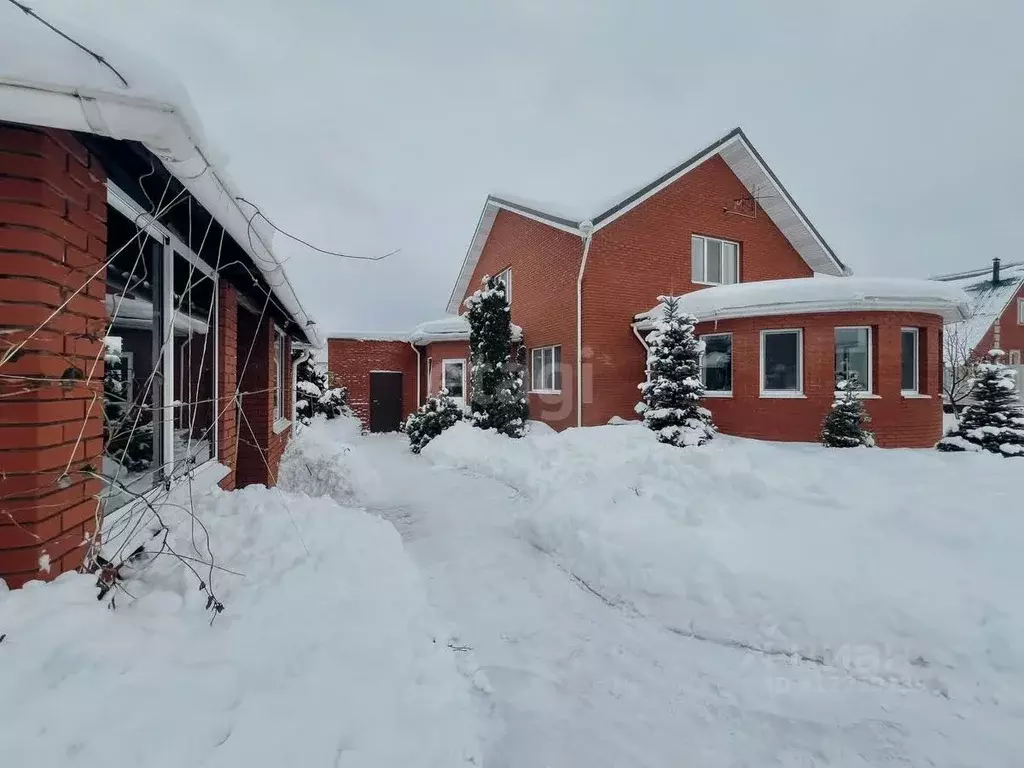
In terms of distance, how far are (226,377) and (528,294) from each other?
1114cm

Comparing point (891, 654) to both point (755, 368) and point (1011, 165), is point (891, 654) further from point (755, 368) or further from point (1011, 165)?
point (1011, 165)

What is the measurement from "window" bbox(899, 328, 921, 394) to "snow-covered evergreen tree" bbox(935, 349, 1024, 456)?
1082mm

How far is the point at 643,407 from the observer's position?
10.9 m

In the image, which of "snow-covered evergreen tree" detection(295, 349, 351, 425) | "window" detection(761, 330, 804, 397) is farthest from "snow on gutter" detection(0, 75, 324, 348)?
"snow-covered evergreen tree" detection(295, 349, 351, 425)

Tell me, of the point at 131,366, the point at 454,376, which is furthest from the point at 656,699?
the point at 454,376

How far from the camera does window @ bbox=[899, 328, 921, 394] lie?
10719 mm

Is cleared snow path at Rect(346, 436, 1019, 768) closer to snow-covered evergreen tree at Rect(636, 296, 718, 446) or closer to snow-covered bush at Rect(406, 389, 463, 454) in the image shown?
snow-covered evergreen tree at Rect(636, 296, 718, 446)

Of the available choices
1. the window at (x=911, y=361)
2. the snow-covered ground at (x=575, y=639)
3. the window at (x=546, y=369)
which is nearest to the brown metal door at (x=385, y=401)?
the window at (x=546, y=369)

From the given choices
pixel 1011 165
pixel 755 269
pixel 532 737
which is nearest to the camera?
pixel 532 737

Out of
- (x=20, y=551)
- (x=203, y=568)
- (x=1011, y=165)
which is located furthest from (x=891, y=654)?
(x=1011, y=165)

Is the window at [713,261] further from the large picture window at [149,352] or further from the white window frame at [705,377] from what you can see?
the large picture window at [149,352]

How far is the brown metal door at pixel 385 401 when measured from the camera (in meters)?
19.7

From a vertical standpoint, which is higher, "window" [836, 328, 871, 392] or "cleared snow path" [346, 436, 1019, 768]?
"window" [836, 328, 871, 392]

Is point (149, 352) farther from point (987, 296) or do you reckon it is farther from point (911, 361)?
point (987, 296)
